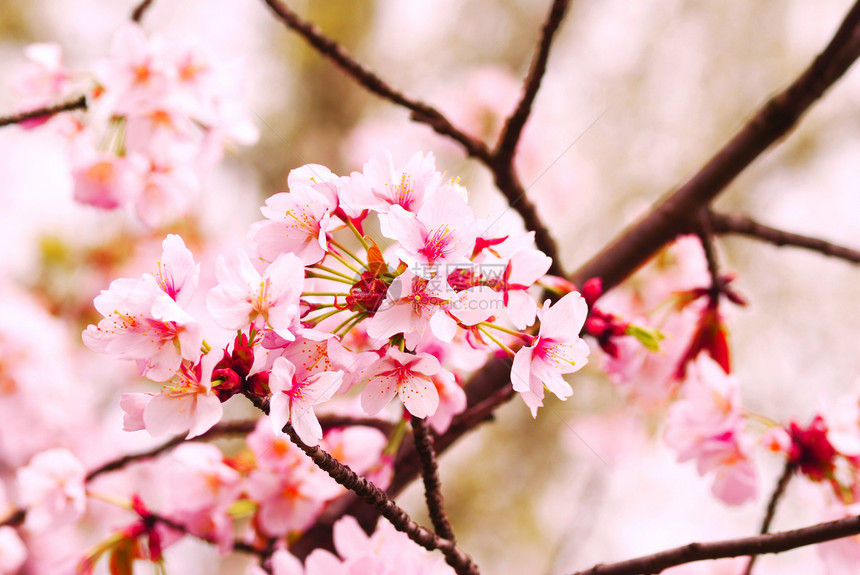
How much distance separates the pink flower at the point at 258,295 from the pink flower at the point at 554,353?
0.53 ft

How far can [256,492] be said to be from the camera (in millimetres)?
794

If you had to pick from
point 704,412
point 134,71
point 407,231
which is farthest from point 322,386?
point 134,71

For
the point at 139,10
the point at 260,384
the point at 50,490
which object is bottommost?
the point at 50,490

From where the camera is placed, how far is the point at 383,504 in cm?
45

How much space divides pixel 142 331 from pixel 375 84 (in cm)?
50

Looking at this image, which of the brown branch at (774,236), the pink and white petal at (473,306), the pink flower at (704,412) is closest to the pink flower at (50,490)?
the pink and white petal at (473,306)

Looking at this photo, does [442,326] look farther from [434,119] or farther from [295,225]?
[434,119]

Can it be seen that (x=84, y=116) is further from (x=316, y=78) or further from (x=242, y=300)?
(x=316, y=78)

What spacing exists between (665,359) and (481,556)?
2.13 meters

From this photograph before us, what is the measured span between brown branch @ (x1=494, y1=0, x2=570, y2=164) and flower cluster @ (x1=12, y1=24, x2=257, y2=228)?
47 cm

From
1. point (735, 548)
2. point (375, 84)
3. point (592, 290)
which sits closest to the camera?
point (735, 548)

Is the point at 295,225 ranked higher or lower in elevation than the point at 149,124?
higher

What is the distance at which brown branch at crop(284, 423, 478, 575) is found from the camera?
1.28 feet

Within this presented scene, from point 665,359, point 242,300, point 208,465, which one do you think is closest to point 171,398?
point 242,300
